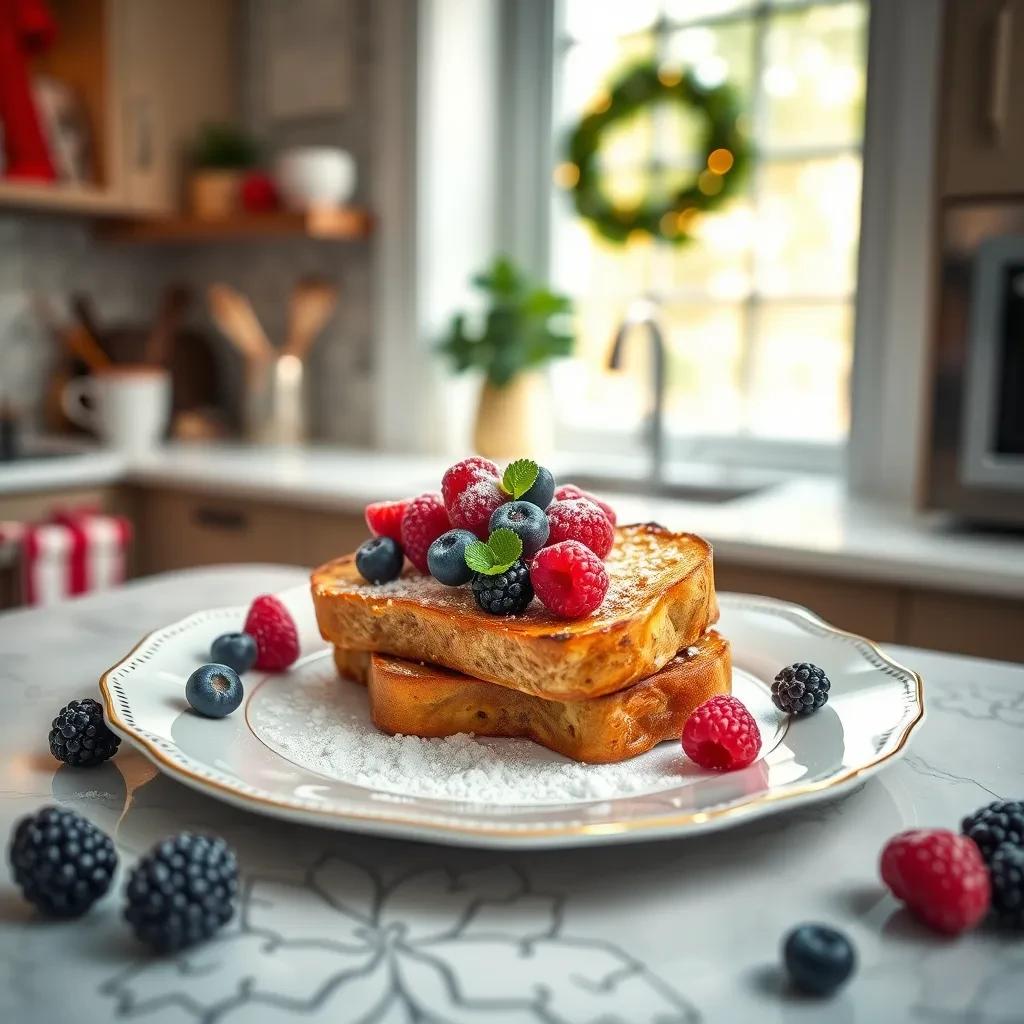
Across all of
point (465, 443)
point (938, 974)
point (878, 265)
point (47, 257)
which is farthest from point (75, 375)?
point (938, 974)

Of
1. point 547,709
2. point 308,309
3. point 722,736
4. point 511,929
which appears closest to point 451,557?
point 547,709

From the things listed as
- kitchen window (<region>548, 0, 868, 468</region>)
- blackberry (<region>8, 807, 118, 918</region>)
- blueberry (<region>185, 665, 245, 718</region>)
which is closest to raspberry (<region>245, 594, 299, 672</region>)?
blueberry (<region>185, 665, 245, 718</region>)

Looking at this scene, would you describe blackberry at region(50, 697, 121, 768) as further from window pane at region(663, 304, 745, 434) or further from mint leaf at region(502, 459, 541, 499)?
window pane at region(663, 304, 745, 434)

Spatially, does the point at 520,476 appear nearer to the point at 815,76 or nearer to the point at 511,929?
the point at 511,929

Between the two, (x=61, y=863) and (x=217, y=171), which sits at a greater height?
(x=217, y=171)

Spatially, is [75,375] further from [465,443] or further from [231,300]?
[465,443]

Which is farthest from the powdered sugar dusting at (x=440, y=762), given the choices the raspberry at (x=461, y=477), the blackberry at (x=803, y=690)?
the raspberry at (x=461, y=477)
